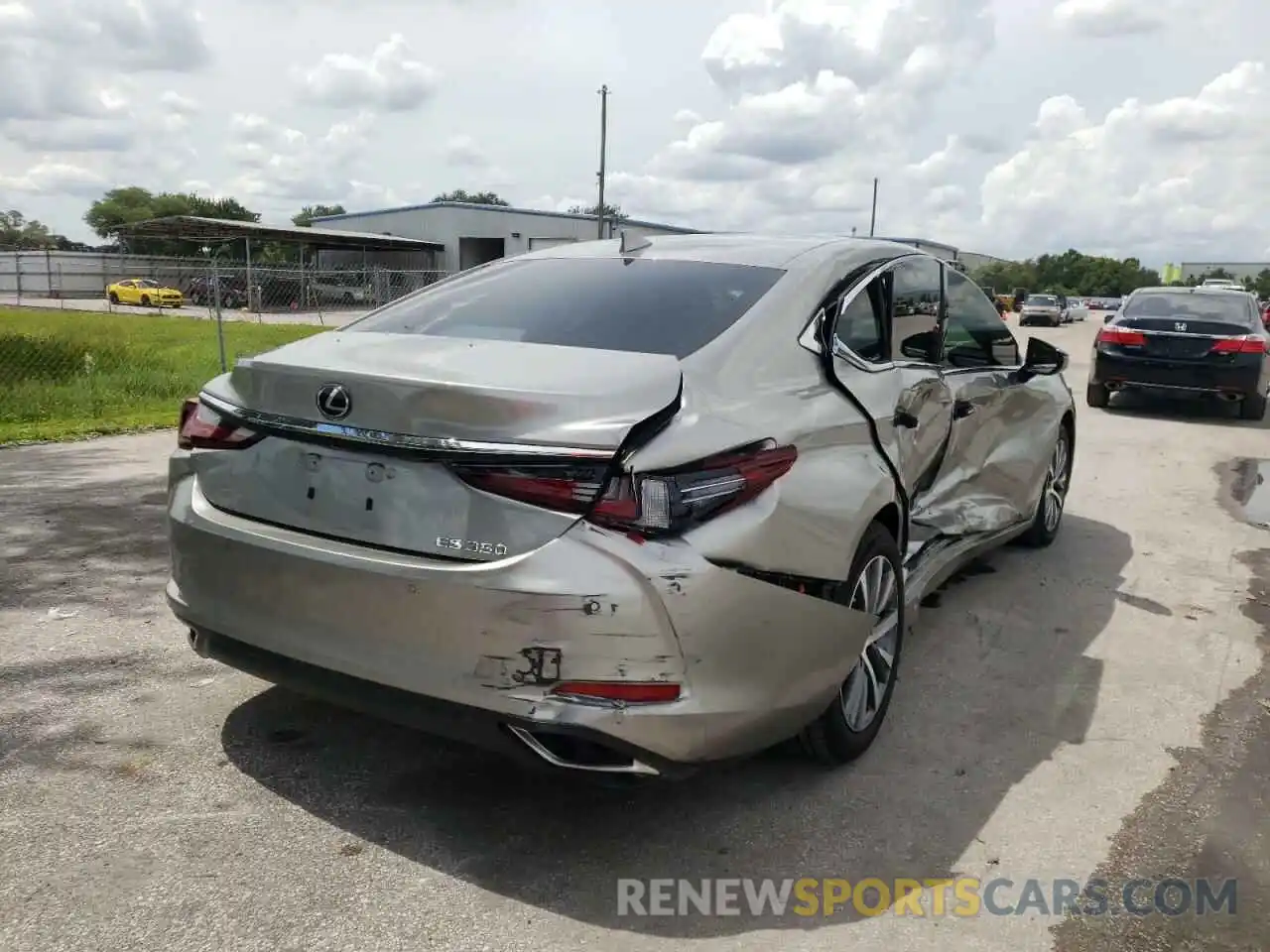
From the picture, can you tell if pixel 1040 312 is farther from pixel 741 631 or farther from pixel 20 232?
pixel 20 232

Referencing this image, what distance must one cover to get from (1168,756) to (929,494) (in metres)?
1.30

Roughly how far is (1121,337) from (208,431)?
38.7 ft

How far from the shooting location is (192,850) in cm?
286

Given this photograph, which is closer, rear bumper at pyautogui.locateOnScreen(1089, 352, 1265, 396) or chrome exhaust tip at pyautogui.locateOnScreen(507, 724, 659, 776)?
chrome exhaust tip at pyautogui.locateOnScreen(507, 724, 659, 776)

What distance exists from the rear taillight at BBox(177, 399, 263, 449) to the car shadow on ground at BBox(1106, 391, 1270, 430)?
1190 centimetres

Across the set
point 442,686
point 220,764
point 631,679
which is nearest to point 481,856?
point 442,686

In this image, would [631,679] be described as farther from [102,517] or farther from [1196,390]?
[1196,390]

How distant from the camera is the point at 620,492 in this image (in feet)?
8.37

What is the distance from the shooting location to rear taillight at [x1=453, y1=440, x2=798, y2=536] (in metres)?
2.55

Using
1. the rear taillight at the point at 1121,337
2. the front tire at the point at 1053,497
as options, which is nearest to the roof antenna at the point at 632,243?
the front tire at the point at 1053,497

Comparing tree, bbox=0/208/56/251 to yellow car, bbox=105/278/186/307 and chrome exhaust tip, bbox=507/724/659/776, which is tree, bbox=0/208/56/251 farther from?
chrome exhaust tip, bbox=507/724/659/776

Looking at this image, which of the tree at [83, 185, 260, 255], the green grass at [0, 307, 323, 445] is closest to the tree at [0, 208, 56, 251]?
the tree at [83, 185, 260, 255]

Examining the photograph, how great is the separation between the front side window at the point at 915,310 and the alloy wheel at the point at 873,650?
93cm

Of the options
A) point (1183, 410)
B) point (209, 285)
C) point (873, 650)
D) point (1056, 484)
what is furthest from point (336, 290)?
point (873, 650)
